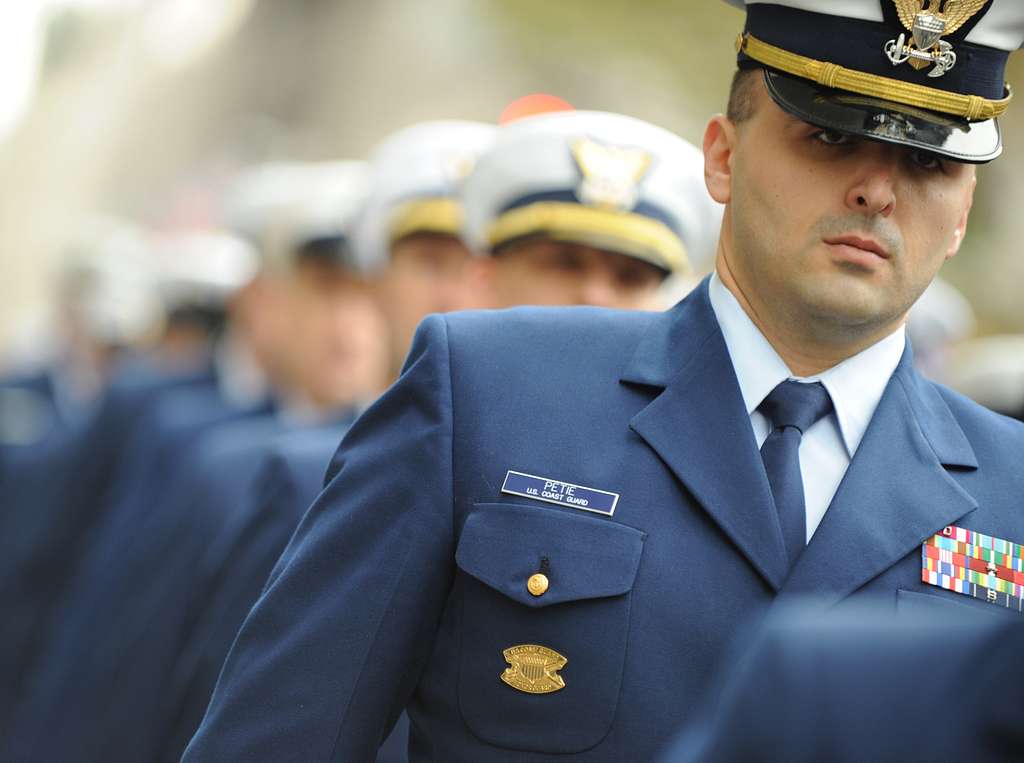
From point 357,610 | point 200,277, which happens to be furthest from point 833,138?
point 200,277

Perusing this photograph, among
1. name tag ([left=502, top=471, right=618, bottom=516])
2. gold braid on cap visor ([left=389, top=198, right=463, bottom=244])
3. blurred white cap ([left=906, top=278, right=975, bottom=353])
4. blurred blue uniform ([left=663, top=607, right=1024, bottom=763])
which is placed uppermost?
blurred blue uniform ([left=663, top=607, right=1024, bottom=763])

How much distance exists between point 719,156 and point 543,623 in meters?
0.75

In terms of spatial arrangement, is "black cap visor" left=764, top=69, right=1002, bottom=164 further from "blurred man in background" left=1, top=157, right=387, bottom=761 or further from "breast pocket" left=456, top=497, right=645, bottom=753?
"blurred man in background" left=1, top=157, right=387, bottom=761

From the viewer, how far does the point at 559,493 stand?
9.53 feet

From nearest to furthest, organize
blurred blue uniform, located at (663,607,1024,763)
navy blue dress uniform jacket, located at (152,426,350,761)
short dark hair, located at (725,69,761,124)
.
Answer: blurred blue uniform, located at (663,607,1024,763), short dark hair, located at (725,69,761,124), navy blue dress uniform jacket, located at (152,426,350,761)

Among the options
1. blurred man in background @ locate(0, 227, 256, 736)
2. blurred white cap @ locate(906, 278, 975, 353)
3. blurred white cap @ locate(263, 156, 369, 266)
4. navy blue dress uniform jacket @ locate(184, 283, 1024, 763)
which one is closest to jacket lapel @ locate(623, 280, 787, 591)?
navy blue dress uniform jacket @ locate(184, 283, 1024, 763)

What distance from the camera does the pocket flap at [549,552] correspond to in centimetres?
281

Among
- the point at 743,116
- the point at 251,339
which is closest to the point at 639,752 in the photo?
the point at 743,116

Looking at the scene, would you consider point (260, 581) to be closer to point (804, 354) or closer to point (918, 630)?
point (804, 354)

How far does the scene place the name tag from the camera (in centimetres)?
289

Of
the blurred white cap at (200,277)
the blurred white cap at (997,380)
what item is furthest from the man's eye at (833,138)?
the blurred white cap at (200,277)

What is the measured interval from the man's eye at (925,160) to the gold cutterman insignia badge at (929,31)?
11 centimetres

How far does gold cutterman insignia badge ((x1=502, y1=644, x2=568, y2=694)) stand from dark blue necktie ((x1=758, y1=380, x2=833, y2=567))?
1.13ft

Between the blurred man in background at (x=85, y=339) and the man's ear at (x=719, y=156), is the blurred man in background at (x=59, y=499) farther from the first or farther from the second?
the man's ear at (x=719, y=156)
